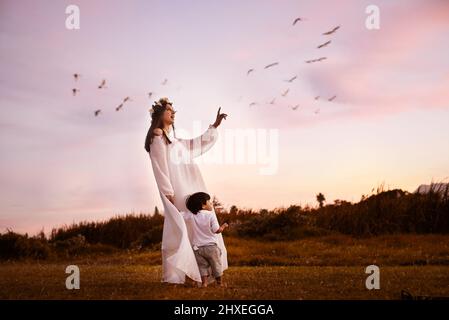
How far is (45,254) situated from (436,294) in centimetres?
1540

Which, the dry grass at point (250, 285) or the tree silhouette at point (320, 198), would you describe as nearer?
the dry grass at point (250, 285)

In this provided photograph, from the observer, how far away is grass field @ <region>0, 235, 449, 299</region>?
9.55 m

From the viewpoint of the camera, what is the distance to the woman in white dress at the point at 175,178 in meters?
9.98

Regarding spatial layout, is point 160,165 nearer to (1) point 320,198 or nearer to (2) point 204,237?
(2) point 204,237

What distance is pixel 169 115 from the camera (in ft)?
34.6

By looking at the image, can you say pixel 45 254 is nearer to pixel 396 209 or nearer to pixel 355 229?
pixel 355 229

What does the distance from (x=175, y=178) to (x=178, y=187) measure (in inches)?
6.9

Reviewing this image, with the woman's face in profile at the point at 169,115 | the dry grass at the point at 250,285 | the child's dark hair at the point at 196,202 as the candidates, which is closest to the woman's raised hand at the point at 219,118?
the woman's face in profile at the point at 169,115

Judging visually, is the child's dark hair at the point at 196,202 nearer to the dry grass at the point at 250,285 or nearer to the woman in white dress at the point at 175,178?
the woman in white dress at the point at 175,178

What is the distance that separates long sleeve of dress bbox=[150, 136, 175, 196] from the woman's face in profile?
15.3 inches

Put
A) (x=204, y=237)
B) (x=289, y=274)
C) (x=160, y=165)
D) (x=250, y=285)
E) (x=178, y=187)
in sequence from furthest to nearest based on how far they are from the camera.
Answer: (x=289, y=274)
(x=250, y=285)
(x=178, y=187)
(x=160, y=165)
(x=204, y=237)

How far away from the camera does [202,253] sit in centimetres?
1008

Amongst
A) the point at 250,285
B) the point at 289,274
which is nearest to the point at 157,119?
the point at 250,285

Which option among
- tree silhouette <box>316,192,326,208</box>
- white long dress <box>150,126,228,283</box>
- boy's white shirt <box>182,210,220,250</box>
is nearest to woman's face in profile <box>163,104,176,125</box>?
white long dress <box>150,126,228,283</box>
